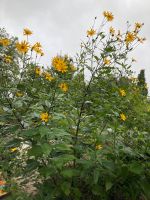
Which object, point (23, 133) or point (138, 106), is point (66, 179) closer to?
point (23, 133)

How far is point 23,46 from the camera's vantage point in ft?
10.3

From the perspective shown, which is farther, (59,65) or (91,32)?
(91,32)

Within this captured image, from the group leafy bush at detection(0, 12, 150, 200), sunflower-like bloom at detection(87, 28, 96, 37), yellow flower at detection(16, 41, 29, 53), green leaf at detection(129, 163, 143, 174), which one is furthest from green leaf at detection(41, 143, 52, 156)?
sunflower-like bloom at detection(87, 28, 96, 37)

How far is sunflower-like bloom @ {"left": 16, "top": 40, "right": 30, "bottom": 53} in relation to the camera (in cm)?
313

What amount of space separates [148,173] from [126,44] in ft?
4.46

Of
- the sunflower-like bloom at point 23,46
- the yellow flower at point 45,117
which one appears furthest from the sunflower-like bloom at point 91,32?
the yellow flower at point 45,117

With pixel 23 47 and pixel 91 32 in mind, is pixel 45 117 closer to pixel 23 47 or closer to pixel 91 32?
pixel 23 47

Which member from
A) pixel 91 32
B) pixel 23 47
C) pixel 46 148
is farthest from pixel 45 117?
pixel 91 32

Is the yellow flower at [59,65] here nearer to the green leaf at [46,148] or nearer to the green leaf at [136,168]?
the green leaf at [46,148]

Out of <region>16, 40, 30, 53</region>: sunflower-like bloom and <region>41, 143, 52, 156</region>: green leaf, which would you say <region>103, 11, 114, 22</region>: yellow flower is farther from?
<region>41, 143, 52, 156</region>: green leaf

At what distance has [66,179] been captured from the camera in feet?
10.0

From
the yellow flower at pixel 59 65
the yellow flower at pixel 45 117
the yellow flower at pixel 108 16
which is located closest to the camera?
the yellow flower at pixel 45 117

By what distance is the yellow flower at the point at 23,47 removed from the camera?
3131 mm

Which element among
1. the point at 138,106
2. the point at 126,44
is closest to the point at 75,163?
the point at 126,44
